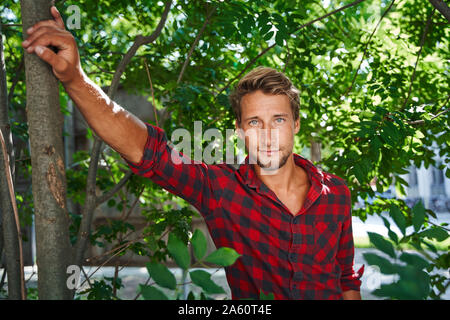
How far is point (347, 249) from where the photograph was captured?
6.31 feet

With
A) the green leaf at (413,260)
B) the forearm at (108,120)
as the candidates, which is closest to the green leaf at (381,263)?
the green leaf at (413,260)

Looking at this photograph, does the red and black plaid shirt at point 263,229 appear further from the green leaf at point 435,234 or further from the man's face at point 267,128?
the green leaf at point 435,234

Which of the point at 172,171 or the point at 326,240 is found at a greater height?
the point at 172,171

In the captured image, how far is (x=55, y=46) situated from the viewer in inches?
41.1

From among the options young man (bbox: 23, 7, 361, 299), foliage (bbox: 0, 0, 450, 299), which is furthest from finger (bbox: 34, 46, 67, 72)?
foliage (bbox: 0, 0, 450, 299)

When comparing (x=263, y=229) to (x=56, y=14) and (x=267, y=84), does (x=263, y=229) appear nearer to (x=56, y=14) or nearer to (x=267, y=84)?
(x=267, y=84)

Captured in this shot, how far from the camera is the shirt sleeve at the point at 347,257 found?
1.91 metres

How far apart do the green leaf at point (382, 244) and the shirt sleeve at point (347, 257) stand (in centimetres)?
130

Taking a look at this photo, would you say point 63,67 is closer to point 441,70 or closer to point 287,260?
point 287,260

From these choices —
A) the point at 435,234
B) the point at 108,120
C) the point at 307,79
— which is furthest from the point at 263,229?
the point at 307,79

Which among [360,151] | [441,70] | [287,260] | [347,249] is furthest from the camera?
[441,70]

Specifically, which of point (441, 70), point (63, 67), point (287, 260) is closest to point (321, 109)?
point (441, 70)

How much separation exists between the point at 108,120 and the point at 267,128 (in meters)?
0.74
